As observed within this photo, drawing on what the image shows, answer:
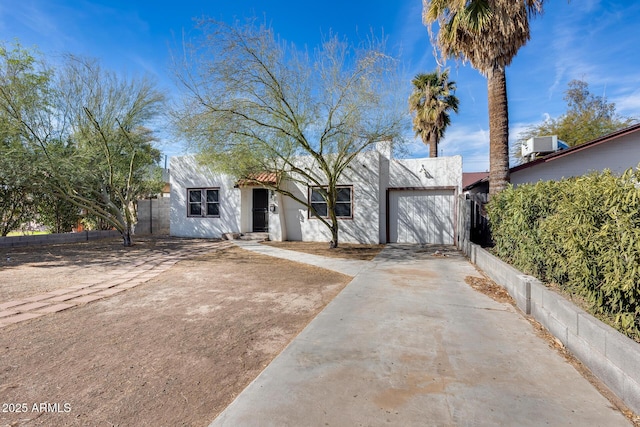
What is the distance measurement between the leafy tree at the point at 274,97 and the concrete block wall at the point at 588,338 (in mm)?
6128

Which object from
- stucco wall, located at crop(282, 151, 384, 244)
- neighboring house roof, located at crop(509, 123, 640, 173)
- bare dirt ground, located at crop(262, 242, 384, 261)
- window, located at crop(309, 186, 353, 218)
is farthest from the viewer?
window, located at crop(309, 186, 353, 218)

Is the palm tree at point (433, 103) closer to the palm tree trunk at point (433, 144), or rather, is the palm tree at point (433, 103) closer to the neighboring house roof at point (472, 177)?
the palm tree trunk at point (433, 144)

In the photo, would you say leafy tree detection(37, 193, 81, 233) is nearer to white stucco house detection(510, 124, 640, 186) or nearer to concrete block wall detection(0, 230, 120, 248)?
concrete block wall detection(0, 230, 120, 248)

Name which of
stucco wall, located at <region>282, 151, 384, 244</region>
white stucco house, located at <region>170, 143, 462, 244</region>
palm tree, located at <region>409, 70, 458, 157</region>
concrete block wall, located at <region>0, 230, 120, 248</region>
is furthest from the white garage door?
concrete block wall, located at <region>0, 230, 120, 248</region>

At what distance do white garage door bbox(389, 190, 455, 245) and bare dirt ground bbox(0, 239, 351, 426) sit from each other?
6.34 meters

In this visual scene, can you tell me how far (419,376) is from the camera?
276 centimetres

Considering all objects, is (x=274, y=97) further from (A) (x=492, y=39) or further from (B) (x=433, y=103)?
(B) (x=433, y=103)

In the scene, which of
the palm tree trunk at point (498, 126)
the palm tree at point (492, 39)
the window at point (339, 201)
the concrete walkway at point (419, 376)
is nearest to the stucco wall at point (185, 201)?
the window at point (339, 201)

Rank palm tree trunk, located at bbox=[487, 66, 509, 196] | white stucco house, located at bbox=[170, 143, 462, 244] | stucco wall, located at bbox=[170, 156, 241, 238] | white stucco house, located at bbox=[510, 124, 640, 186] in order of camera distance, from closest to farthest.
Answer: palm tree trunk, located at bbox=[487, 66, 509, 196]
white stucco house, located at bbox=[510, 124, 640, 186]
white stucco house, located at bbox=[170, 143, 462, 244]
stucco wall, located at bbox=[170, 156, 241, 238]

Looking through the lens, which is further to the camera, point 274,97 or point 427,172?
point 427,172

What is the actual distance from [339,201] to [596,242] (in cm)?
1001

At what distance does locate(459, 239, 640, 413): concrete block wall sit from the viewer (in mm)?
2328

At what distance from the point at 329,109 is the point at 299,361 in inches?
292

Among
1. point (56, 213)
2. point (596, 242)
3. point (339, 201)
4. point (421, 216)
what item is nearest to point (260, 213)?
point (339, 201)
